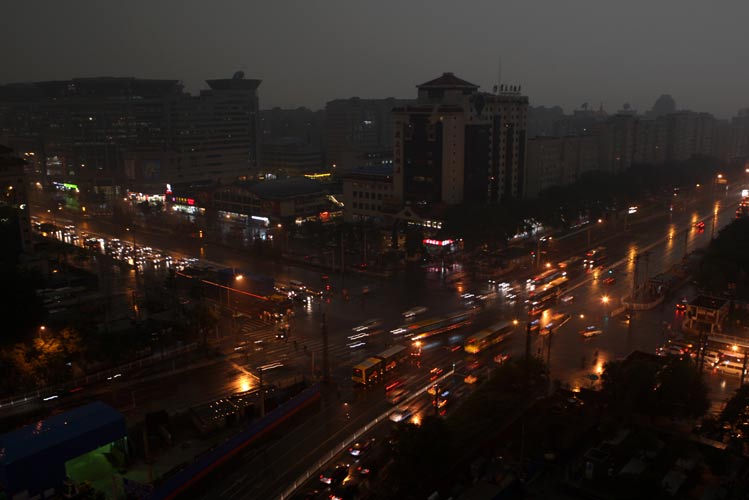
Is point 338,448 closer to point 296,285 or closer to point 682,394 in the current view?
point 682,394

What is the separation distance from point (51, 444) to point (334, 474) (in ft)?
28.1

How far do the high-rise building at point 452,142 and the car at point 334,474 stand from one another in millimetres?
37339

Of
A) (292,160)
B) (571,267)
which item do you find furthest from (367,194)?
(292,160)

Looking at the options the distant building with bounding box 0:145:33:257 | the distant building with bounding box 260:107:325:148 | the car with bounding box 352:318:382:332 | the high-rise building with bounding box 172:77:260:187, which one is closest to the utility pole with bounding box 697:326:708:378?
the car with bounding box 352:318:382:332

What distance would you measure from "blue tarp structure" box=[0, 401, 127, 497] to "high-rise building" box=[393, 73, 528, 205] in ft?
126

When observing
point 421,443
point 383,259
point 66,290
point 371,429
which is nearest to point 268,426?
point 371,429

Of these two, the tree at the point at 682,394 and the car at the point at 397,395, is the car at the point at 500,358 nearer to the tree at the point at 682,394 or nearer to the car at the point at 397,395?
the car at the point at 397,395

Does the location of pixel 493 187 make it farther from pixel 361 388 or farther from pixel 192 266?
pixel 361 388

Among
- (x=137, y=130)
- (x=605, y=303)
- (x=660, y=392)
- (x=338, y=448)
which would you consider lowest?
(x=338, y=448)

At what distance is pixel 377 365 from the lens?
25.3 metres

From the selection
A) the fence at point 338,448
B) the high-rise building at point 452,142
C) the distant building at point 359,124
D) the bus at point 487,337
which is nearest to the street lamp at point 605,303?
the bus at point 487,337

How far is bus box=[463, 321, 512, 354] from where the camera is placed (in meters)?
28.3

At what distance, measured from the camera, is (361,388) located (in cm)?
2494

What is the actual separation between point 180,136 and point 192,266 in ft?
165
